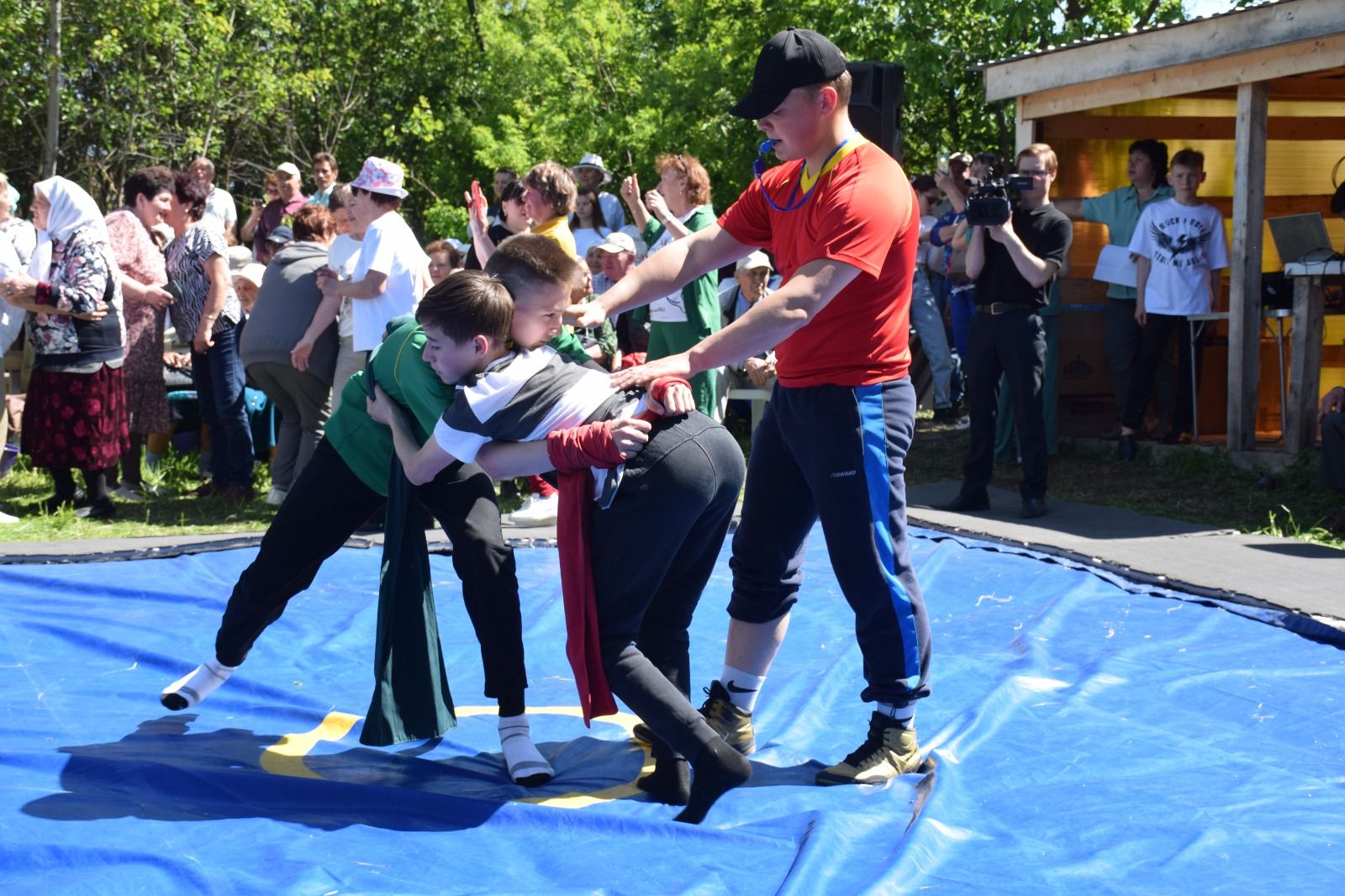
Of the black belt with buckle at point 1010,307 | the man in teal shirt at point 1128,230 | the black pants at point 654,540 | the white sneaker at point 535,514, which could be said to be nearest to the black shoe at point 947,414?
the man in teal shirt at point 1128,230

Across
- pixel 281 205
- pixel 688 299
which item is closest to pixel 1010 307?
pixel 688 299

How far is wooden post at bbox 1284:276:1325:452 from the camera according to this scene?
28.7 ft

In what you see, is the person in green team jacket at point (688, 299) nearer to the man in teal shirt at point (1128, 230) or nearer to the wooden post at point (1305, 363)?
the man in teal shirt at point (1128, 230)

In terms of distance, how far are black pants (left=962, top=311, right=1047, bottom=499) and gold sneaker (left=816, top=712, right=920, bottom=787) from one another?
395cm

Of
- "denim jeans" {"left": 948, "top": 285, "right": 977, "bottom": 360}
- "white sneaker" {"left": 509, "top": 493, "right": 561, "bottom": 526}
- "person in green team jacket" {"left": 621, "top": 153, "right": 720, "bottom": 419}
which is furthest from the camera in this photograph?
"denim jeans" {"left": 948, "top": 285, "right": 977, "bottom": 360}

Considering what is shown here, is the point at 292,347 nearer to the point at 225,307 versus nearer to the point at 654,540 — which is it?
the point at 225,307

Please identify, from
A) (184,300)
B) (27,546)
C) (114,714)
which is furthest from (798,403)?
(184,300)

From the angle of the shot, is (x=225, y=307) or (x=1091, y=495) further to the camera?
(x=1091, y=495)

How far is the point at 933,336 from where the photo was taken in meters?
11.7

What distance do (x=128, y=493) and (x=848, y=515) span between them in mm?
6079

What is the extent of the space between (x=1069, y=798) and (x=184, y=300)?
21.0 feet

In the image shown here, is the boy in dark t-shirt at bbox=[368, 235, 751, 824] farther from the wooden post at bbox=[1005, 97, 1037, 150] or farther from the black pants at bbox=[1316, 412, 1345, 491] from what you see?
the wooden post at bbox=[1005, 97, 1037, 150]

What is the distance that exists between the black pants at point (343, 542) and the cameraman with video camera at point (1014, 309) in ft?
13.8

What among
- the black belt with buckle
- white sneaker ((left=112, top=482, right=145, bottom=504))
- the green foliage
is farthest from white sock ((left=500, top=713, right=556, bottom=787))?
the green foliage
